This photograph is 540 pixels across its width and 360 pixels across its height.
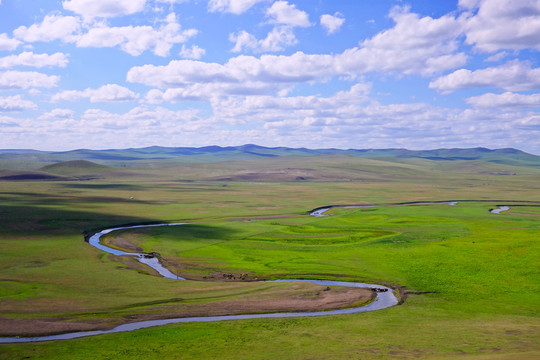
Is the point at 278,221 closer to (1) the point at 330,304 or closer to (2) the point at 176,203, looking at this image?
(2) the point at 176,203

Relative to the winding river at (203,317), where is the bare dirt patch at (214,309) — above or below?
above

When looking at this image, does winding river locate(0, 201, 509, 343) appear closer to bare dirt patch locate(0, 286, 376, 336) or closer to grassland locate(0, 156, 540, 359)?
bare dirt patch locate(0, 286, 376, 336)

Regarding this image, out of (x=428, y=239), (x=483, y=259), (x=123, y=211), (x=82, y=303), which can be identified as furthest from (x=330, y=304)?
(x=123, y=211)

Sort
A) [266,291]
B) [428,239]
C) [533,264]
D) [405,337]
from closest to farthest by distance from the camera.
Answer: [405,337], [266,291], [533,264], [428,239]

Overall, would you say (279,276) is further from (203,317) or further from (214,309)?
(203,317)

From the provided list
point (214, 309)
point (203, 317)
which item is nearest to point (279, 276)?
point (214, 309)

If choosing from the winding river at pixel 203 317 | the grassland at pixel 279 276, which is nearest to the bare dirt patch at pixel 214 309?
the grassland at pixel 279 276

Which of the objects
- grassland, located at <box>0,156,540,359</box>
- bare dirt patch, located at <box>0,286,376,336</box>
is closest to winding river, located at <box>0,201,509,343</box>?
bare dirt patch, located at <box>0,286,376,336</box>

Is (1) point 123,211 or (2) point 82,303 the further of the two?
(1) point 123,211

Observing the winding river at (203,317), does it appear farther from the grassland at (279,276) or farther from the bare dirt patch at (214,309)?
the grassland at (279,276)
